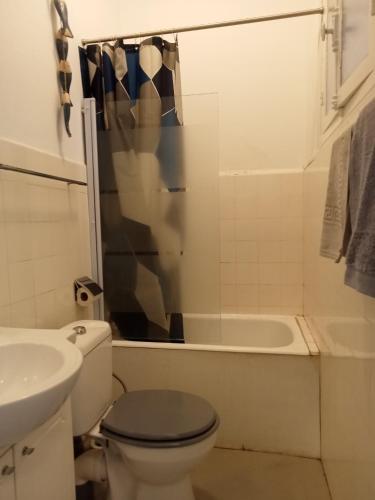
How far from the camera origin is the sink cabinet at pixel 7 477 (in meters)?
0.82

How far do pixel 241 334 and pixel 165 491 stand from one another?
4.34 feet

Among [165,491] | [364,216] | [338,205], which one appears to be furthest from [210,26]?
[165,491]

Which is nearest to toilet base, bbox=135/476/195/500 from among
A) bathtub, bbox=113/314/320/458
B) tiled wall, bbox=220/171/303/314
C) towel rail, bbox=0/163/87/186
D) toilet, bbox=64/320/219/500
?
toilet, bbox=64/320/219/500

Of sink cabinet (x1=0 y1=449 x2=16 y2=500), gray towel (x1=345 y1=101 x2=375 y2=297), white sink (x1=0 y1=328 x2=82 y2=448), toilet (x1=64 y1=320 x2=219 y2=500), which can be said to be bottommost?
toilet (x1=64 y1=320 x2=219 y2=500)

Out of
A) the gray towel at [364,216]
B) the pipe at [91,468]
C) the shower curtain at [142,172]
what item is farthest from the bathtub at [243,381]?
the gray towel at [364,216]

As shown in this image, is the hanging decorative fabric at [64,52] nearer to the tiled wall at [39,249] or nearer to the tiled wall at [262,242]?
the tiled wall at [39,249]

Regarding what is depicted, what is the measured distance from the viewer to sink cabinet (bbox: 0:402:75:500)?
2.83 ft

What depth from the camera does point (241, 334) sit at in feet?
8.16

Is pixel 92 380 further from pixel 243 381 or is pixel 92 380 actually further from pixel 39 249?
pixel 243 381

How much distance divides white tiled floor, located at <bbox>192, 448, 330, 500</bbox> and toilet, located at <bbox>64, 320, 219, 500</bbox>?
0.28 metres

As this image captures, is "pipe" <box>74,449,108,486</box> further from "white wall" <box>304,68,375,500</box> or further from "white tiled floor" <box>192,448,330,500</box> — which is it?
"white wall" <box>304,68,375,500</box>

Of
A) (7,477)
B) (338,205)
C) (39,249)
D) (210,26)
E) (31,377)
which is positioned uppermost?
(210,26)

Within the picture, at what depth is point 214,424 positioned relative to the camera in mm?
1290

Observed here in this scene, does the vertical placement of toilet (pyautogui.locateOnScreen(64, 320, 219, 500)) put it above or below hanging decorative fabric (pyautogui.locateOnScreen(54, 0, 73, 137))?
below
